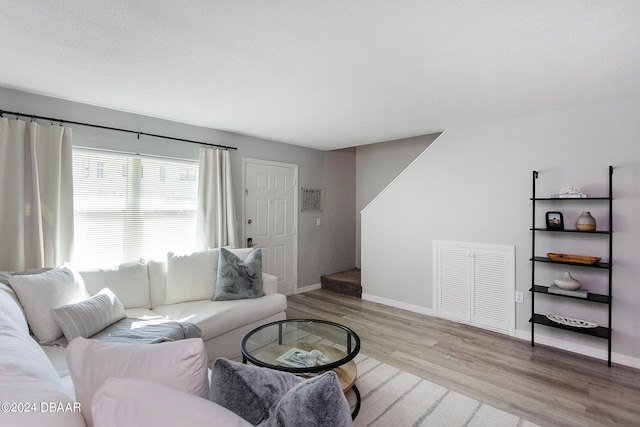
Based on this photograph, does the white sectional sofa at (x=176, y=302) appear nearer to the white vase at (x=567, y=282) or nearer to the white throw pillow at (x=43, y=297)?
the white throw pillow at (x=43, y=297)

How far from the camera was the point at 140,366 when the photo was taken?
1.03 meters

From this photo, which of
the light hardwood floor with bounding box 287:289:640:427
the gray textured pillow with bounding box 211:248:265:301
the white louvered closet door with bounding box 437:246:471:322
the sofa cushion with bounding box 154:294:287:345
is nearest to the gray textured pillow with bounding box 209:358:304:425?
the sofa cushion with bounding box 154:294:287:345

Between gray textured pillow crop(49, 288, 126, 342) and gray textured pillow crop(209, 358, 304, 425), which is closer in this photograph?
gray textured pillow crop(209, 358, 304, 425)

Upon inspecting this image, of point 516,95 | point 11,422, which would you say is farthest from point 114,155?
point 516,95

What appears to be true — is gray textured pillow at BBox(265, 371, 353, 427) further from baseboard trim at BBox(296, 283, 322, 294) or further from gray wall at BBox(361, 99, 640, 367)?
baseboard trim at BBox(296, 283, 322, 294)

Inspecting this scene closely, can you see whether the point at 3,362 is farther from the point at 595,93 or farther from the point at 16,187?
the point at 595,93

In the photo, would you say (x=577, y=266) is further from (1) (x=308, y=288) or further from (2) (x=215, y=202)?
(2) (x=215, y=202)

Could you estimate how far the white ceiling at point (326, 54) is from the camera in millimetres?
1603

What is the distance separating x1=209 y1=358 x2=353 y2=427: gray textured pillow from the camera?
0.84 m

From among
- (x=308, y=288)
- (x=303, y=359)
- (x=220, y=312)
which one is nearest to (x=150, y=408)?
(x=303, y=359)

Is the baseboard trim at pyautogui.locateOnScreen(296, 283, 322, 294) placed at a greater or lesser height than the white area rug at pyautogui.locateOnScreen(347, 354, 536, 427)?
greater

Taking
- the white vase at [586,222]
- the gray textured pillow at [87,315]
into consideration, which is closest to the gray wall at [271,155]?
the gray textured pillow at [87,315]

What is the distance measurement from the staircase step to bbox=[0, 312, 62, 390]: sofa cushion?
3933 millimetres

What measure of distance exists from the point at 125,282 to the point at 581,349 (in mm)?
4315
